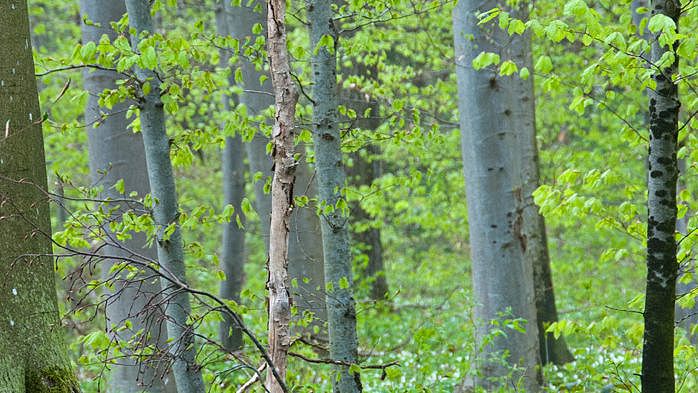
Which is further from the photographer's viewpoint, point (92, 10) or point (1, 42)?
point (92, 10)

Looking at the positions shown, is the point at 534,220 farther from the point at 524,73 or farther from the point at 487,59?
the point at 487,59

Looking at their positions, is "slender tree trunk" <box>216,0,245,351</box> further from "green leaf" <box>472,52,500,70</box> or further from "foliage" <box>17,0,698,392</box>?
"green leaf" <box>472,52,500,70</box>

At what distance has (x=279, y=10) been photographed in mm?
3418

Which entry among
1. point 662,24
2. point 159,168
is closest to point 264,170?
point 159,168

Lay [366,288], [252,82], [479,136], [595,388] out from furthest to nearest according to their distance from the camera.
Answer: [366,288] → [252,82] → [595,388] → [479,136]

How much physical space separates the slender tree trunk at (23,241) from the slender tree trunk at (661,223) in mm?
3012

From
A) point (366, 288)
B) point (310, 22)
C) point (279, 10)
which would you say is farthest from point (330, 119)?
point (366, 288)

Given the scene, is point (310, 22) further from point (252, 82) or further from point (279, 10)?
point (252, 82)

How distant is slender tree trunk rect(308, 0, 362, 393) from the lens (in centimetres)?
459

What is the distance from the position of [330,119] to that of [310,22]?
2.08 ft

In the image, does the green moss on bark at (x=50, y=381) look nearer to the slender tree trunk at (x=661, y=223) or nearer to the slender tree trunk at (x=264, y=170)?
the slender tree trunk at (x=661, y=223)

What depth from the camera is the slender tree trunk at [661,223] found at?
3.93 metres

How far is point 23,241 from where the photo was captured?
11.3ft

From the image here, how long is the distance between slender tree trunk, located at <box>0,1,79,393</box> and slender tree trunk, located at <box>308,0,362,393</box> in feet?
5.29
